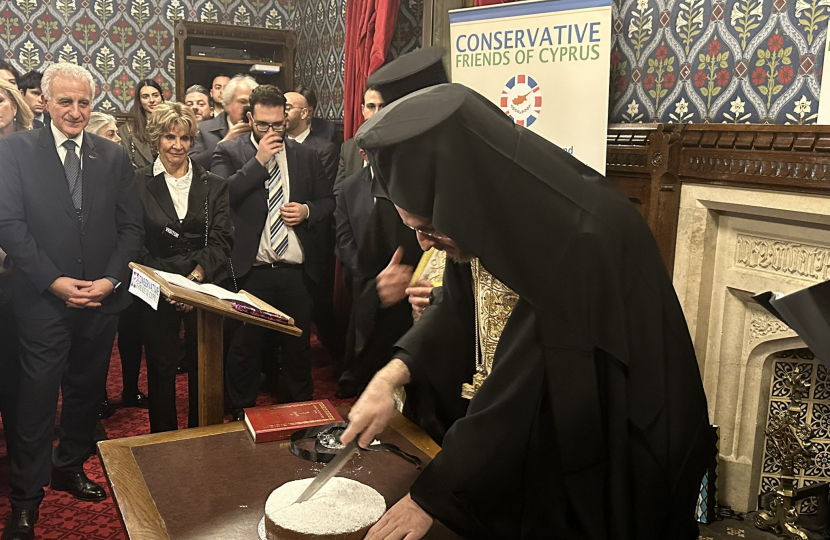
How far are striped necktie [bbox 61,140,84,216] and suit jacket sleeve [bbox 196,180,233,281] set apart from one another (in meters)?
0.68

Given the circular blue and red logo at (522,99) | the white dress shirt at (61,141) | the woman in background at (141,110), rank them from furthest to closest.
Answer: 1. the woman in background at (141,110)
2. the circular blue and red logo at (522,99)
3. the white dress shirt at (61,141)

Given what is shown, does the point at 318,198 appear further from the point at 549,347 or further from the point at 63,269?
the point at 549,347

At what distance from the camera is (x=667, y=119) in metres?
3.62

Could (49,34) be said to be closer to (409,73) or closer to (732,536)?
(409,73)

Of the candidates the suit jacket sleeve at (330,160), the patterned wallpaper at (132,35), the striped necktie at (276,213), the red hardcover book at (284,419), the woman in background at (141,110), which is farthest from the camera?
the patterned wallpaper at (132,35)

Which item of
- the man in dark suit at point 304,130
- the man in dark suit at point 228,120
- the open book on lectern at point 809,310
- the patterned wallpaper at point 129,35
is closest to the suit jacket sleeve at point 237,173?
the man in dark suit at point 228,120

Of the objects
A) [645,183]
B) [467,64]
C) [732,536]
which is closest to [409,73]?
[467,64]

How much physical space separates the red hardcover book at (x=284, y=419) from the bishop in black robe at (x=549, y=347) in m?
0.66

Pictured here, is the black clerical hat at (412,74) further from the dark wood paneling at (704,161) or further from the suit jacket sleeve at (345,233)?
the suit jacket sleeve at (345,233)

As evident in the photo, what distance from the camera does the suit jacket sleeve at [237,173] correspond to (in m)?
4.60

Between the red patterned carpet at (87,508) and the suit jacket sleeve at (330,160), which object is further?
the suit jacket sleeve at (330,160)

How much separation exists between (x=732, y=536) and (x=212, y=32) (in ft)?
22.9

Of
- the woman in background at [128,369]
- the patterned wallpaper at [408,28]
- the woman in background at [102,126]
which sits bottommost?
the woman in background at [128,369]

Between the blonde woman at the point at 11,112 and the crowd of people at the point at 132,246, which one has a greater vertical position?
the blonde woman at the point at 11,112
